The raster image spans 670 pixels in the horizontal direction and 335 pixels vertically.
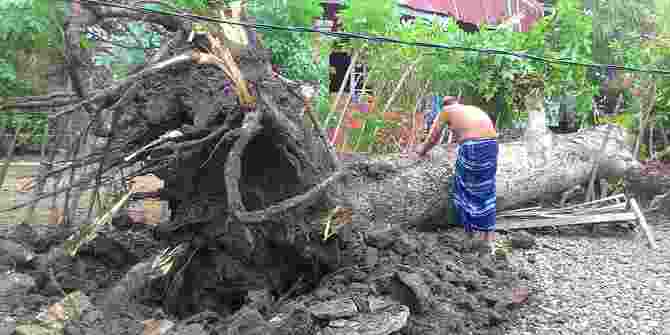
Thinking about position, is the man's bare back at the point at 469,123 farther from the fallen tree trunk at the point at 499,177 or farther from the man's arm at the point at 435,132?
the fallen tree trunk at the point at 499,177

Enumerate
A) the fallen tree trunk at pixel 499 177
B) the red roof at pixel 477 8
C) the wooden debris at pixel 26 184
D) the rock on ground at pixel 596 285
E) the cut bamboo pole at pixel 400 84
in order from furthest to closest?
the red roof at pixel 477 8
the cut bamboo pole at pixel 400 84
the fallen tree trunk at pixel 499 177
the rock on ground at pixel 596 285
the wooden debris at pixel 26 184

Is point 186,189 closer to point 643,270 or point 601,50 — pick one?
point 643,270

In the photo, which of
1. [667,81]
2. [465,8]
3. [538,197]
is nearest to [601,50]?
[667,81]

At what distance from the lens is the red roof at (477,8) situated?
9.85m

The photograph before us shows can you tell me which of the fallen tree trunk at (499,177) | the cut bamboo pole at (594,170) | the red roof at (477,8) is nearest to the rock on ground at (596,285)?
the fallen tree trunk at (499,177)

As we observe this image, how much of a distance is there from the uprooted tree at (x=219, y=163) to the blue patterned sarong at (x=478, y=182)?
1411 mm

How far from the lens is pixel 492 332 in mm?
2803

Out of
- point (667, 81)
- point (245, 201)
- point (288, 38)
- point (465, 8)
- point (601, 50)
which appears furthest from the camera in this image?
point (465, 8)

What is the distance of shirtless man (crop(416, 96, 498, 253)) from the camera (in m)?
4.41

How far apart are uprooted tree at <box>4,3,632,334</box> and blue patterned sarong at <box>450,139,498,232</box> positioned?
1.41 m

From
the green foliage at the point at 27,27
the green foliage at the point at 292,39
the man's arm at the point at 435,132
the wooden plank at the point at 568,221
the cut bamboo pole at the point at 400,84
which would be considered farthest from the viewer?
the cut bamboo pole at the point at 400,84

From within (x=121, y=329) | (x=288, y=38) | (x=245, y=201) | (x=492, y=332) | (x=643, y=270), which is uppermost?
(x=288, y=38)

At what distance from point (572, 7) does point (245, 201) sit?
5.51 m

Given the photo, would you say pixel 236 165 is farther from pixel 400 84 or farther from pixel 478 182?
pixel 400 84
